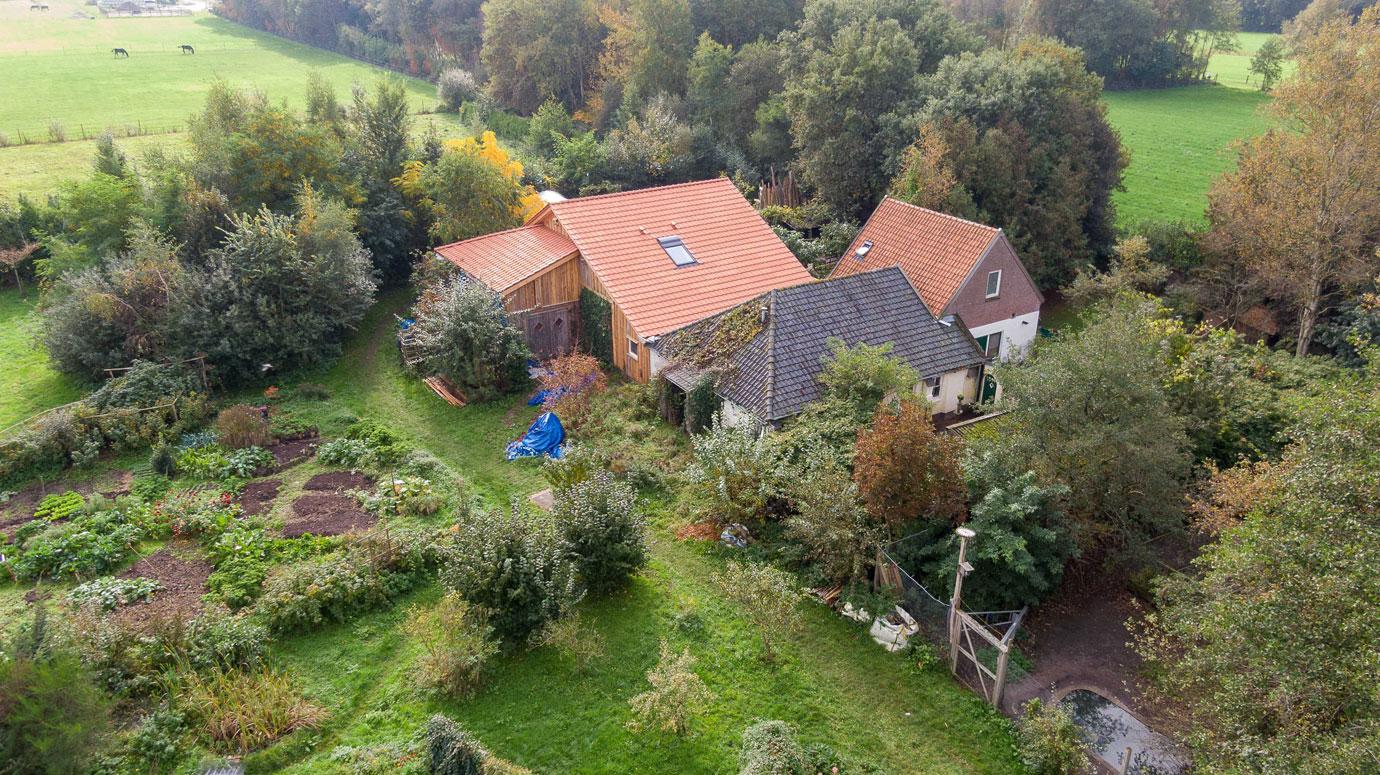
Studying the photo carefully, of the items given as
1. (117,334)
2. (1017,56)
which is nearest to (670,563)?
(117,334)

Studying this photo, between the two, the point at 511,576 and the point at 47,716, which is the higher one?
the point at 47,716

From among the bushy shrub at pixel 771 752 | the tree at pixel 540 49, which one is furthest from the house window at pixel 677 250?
the tree at pixel 540 49

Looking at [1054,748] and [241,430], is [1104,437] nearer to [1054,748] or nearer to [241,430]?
[1054,748]

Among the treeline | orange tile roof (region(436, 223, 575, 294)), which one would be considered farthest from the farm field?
orange tile roof (region(436, 223, 575, 294))

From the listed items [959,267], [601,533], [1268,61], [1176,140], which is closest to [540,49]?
[959,267]

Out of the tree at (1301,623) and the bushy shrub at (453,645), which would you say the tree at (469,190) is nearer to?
the bushy shrub at (453,645)

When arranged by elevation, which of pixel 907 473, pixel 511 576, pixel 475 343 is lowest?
pixel 511 576

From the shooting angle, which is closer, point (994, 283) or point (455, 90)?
point (994, 283)

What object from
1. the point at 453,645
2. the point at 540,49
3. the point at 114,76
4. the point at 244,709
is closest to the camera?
the point at 244,709

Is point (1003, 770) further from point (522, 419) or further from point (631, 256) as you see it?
point (631, 256)
